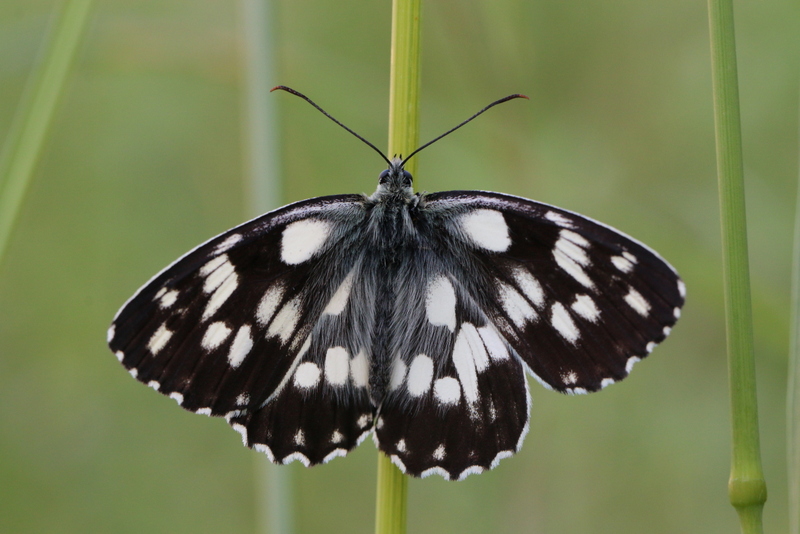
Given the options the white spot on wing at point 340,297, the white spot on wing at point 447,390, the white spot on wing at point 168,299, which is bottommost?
the white spot on wing at point 447,390

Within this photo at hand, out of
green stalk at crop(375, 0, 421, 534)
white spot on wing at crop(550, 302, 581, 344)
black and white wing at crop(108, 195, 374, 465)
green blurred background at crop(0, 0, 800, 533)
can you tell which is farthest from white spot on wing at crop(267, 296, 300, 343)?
green blurred background at crop(0, 0, 800, 533)

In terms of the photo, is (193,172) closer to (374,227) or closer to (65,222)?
(65,222)

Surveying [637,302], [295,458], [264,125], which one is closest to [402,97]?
[264,125]

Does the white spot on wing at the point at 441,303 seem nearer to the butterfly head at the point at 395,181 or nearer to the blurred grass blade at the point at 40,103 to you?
the butterfly head at the point at 395,181

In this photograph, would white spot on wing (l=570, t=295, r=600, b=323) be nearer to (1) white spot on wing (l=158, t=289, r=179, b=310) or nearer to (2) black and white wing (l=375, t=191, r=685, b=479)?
(2) black and white wing (l=375, t=191, r=685, b=479)

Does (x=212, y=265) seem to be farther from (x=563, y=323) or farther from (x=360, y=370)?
(x=563, y=323)

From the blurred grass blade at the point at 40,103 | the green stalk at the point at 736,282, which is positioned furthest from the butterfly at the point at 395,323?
the blurred grass blade at the point at 40,103

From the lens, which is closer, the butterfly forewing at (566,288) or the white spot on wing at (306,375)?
the butterfly forewing at (566,288)
